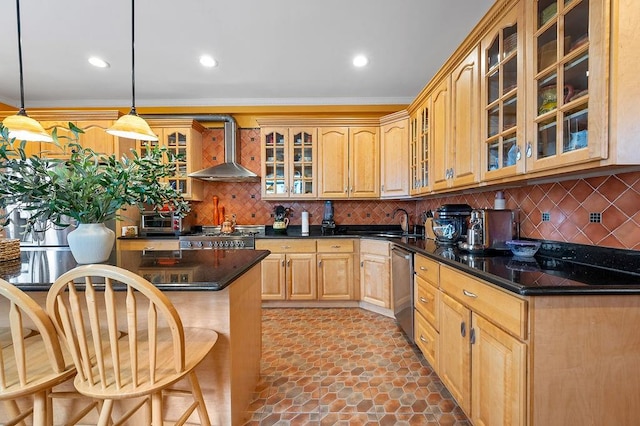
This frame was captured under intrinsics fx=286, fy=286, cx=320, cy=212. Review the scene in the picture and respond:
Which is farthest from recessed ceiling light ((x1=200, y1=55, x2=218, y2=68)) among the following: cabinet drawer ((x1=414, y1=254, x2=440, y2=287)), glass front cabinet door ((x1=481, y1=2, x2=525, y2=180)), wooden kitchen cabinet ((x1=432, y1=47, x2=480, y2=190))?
cabinet drawer ((x1=414, y1=254, x2=440, y2=287))

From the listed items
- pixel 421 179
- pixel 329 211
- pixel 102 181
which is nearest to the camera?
pixel 102 181

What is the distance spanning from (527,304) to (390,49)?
2.45 m

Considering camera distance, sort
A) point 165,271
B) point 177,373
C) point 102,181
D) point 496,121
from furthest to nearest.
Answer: point 496,121 → point 102,181 → point 165,271 → point 177,373

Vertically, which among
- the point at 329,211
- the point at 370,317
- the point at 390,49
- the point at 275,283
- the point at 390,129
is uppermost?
the point at 390,49

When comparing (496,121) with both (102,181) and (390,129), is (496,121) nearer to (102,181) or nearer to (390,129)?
(390,129)

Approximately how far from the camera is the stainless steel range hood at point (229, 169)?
3.46 m

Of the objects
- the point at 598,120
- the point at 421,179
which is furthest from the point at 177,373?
the point at 421,179

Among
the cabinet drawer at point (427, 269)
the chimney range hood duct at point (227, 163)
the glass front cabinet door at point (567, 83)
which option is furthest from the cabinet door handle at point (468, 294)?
the chimney range hood duct at point (227, 163)

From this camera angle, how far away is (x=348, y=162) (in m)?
3.60

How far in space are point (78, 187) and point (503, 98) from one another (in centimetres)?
237

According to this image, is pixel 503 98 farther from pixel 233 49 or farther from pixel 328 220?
pixel 328 220

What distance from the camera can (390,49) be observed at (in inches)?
105

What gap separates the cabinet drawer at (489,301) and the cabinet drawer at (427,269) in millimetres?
146

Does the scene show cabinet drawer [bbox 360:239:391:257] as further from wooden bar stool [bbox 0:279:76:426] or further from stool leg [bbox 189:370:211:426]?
wooden bar stool [bbox 0:279:76:426]
